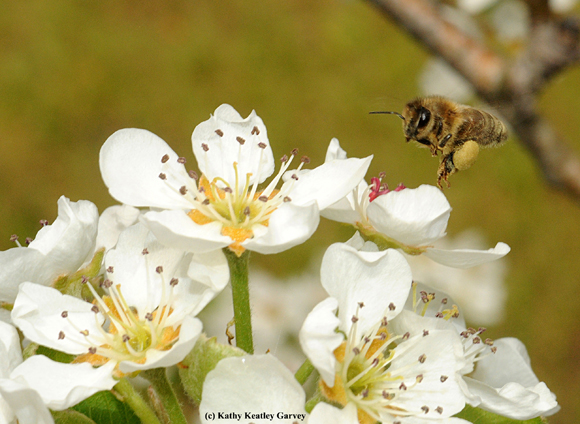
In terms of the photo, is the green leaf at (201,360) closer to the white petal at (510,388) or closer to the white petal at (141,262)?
the white petal at (141,262)

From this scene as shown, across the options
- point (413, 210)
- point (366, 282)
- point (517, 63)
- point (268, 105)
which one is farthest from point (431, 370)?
point (268, 105)

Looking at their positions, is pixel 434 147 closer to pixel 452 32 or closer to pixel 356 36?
pixel 452 32

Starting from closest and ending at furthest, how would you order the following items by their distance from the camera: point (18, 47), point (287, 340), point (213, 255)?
point (213, 255) < point (287, 340) < point (18, 47)

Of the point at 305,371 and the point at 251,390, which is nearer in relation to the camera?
→ the point at 251,390

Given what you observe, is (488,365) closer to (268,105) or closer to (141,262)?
(141,262)

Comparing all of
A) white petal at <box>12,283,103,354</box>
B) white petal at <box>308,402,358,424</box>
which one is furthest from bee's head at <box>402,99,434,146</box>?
white petal at <box>12,283,103,354</box>

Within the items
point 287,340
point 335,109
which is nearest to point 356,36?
point 335,109

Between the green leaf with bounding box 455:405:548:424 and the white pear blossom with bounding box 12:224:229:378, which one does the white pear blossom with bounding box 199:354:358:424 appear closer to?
the white pear blossom with bounding box 12:224:229:378
